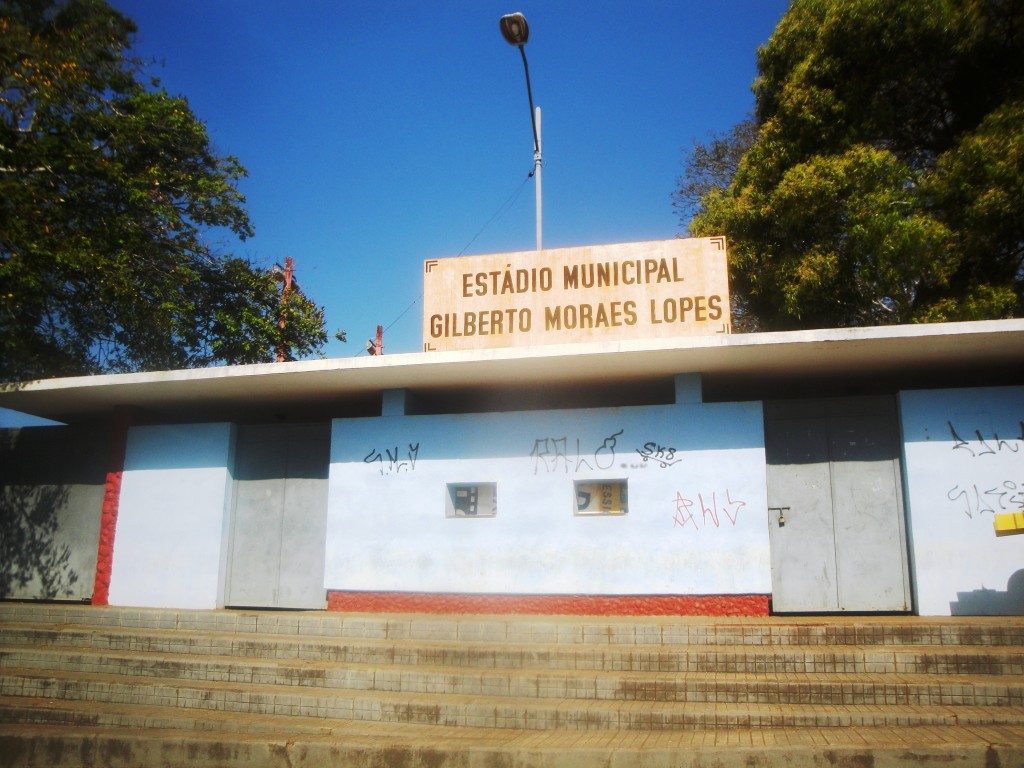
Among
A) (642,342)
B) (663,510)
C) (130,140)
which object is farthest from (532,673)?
(130,140)

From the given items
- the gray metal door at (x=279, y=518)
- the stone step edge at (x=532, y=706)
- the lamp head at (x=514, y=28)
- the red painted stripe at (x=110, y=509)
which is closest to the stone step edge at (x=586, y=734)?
the stone step edge at (x=532, y=706)

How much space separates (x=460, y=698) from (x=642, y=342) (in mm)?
3943

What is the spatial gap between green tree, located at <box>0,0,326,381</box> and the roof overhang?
5.99ft

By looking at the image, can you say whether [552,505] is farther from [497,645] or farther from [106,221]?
[106,221]

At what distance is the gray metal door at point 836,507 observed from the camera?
809cm

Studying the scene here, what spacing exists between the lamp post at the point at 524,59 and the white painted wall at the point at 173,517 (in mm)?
5566

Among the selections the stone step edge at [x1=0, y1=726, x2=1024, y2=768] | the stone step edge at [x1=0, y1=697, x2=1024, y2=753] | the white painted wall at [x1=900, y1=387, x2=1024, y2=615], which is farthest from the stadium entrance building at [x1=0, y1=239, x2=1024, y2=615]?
the stone step edge at [x1=0, y1=726, x2=1024, y2=768]

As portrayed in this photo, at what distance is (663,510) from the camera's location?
27.6 feet

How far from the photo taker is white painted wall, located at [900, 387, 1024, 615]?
7664 mm

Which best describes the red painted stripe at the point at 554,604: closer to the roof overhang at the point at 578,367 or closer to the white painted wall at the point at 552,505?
the white painted wall at the point at 552,505

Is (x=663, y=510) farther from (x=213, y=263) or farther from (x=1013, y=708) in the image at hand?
(x=213, y=263)

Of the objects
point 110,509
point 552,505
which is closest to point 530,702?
point 552,505

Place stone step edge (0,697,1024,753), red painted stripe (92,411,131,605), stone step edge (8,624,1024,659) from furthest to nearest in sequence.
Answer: red painted stripe (92,411,131,605) → stone step edge (8,624,1024,659) → stone step edge (0,697,1024,753)

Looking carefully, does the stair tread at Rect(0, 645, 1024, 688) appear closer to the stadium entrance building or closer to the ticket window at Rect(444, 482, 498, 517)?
the stadium entrance building
